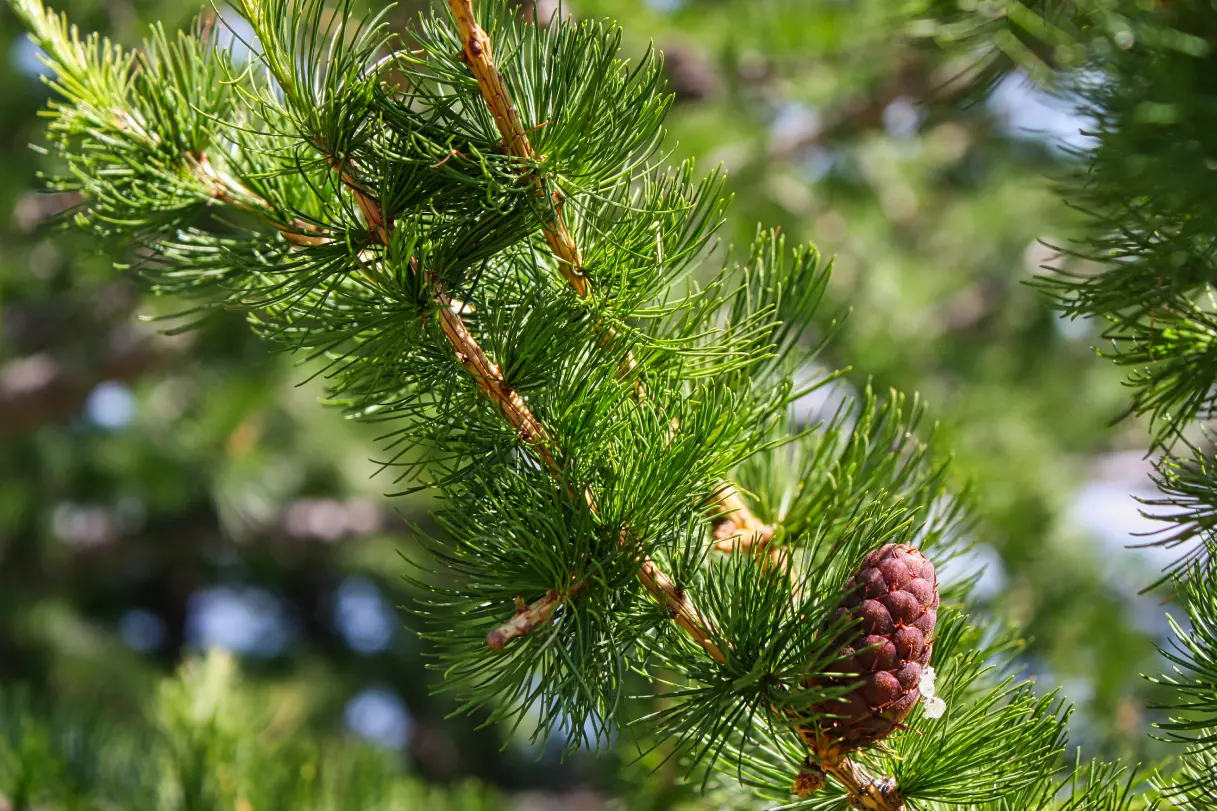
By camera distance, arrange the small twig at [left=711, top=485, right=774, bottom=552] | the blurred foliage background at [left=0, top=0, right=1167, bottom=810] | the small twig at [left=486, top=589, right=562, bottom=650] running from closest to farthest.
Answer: the small twig at [left=486, top=589, right=562, bottom=650]
the small twig at [left=711, top=485, right=774, bottom=552]
the blurred foliage background at [left=0, top=0, right=1167, bottom=810]

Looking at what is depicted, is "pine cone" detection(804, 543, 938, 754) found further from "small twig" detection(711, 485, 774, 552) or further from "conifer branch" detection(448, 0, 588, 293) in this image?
"conifer branch" detection(448, 0, 588, 293)

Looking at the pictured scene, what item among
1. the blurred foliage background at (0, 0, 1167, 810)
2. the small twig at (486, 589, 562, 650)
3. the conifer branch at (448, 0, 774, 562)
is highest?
the conifer branch at (448, 0, 774, 562)

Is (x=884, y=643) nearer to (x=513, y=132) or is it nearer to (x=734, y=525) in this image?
(x=734, y=525)

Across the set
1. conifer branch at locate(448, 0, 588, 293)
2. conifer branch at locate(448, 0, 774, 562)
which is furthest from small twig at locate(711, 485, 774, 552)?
conifer branch at locate(448, 0, 588, 293)

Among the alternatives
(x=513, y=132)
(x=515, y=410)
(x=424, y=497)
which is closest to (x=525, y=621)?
(x=515, y=410)

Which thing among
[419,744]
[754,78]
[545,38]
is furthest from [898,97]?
[419,744]

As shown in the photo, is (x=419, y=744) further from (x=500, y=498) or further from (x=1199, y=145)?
(x=1199, y=145)

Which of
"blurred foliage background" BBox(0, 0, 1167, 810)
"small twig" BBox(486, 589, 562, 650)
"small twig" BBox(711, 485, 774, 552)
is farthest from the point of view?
"blurred foliage background" BBox(0, 0, 1167, 810)
